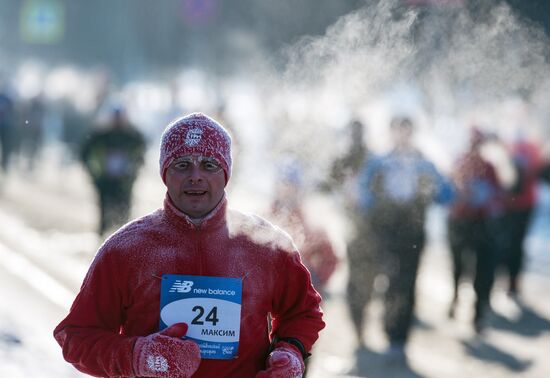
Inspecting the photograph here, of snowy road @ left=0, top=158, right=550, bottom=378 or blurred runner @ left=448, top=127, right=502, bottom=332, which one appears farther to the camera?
blurred runner @ left=448, top=127, right=502, bottom=332

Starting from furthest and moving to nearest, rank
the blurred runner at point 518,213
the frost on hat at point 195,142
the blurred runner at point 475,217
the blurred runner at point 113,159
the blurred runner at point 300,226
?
1. the blurred runner at point 113,159
2. the blurred runner at point 518,213
3. the blurred runner at point 475,217
4. the blurred runner at point 300,226
5. the frost on hat at point 195,142

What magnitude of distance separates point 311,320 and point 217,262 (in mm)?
396

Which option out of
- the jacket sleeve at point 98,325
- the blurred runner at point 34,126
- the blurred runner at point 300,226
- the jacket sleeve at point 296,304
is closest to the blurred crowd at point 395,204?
the blurred runner at point 300,226

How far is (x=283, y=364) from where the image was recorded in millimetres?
2941

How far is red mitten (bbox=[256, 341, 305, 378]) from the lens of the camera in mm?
2926

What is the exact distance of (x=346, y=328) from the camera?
313 inches

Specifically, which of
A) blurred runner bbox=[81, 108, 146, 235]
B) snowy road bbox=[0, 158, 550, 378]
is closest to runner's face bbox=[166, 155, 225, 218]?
snowy road bbox=[0, 158, 550, 378]

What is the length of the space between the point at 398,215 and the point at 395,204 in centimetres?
13

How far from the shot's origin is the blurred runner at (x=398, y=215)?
732 centimetres

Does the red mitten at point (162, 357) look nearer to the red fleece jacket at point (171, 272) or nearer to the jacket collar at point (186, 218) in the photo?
the red fleece jacket at point (171, 272)

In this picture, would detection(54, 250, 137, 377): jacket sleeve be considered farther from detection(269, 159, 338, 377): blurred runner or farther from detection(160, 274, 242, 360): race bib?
detection(269, 159, 338, 377): blurred runner

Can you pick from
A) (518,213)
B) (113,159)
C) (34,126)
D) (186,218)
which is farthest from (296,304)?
(34,126)

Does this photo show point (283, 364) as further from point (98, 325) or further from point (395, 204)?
point (395, 204)

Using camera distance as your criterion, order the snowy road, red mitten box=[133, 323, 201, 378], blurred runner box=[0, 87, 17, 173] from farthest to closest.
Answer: blurred runner box=[0, 87, 17, 173], the snowy road, red mitten box=[133, 323, 201, 378]
